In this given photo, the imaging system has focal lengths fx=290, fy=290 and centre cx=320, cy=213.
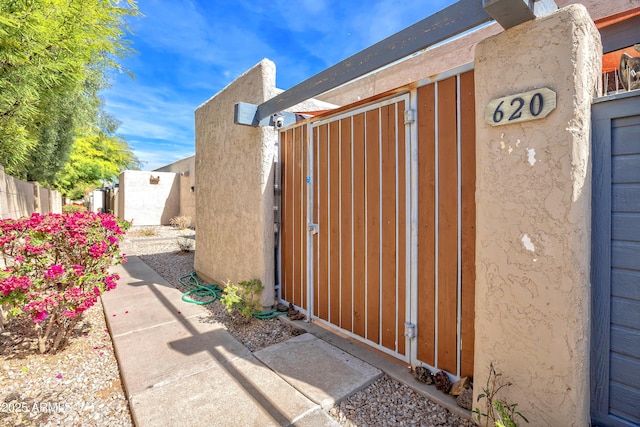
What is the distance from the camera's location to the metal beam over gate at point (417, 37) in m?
2.03

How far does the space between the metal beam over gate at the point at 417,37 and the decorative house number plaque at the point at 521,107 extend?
1.82ft

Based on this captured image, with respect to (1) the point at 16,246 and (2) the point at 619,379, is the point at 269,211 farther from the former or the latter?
(2) the point at 619,379

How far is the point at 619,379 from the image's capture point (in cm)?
197

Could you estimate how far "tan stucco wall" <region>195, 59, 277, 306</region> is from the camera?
4.85m

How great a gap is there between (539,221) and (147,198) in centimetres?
2105

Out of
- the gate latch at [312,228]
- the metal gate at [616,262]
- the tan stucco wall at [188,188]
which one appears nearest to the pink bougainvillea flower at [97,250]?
the gate latch at [312,228]

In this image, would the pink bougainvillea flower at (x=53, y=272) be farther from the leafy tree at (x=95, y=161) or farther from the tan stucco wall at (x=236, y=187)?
the leafy tree at (x=95, y=161)

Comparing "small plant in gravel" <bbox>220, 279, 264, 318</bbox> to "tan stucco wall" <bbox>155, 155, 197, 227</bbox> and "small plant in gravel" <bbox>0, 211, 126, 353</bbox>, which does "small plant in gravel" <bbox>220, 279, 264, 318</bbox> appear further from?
"tan stucco wall" <bbox>155, 155, 197, 227</bbox>

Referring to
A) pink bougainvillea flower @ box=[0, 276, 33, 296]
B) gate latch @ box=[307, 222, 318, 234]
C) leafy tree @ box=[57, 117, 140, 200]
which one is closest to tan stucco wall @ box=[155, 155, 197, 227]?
leafy tree @ box=[57, 117, 140, 200]

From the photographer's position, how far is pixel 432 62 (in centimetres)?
723

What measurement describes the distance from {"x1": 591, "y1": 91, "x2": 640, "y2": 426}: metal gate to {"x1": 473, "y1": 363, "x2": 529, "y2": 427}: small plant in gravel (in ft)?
1.74

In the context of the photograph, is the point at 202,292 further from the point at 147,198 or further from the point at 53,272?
the point at 147,198

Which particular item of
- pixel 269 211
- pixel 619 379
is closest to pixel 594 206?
pixel 619 379

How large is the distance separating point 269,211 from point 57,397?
128 inches
